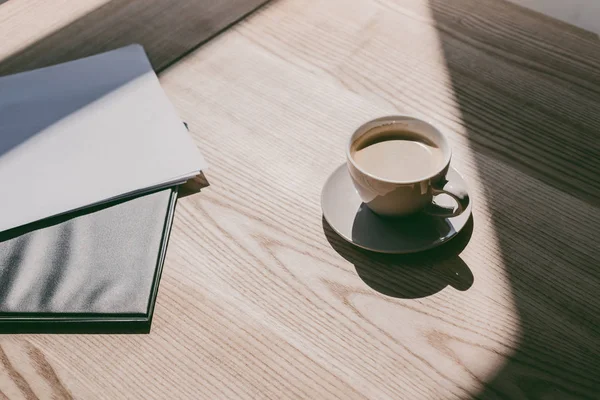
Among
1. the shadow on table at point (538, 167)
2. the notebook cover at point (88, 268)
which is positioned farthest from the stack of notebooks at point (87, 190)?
the shadow on table at point (538, 167)

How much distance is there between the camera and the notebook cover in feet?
1.74

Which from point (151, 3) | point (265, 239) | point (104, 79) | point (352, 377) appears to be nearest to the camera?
point (352, 377)

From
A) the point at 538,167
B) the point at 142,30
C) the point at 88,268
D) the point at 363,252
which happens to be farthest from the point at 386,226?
the point at 142,30

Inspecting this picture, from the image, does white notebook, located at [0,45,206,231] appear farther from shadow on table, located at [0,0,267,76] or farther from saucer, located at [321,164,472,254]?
saucer, located at [321,164,472,254]

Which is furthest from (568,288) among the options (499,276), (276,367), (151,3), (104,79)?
(151,3)

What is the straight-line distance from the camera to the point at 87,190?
625mm

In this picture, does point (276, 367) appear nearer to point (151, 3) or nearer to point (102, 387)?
point (102, 387)

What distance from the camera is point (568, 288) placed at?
53cm

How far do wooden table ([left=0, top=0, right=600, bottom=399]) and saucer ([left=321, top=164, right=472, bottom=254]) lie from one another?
0.02m

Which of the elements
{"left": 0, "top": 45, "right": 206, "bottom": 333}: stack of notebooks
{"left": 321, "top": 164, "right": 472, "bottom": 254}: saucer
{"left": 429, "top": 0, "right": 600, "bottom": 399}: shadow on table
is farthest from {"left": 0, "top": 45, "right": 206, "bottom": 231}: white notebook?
{"left": 429, "top": 0, "right": 600, "bottom": 399}: shadow on table

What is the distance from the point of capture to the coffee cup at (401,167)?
521 millimetres

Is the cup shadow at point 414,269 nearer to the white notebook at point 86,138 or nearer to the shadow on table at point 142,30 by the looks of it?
the white notebook at point 86,138

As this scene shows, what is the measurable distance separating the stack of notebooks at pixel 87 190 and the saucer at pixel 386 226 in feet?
0.55

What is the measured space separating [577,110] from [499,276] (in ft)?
0.92
